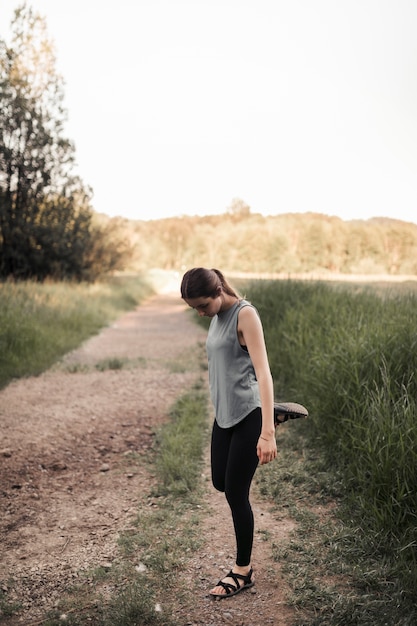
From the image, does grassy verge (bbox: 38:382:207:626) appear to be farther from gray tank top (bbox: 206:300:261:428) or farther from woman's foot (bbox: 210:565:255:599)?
gray tank top (bbox: 206:300:261:428)

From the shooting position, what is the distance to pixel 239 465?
105 inches

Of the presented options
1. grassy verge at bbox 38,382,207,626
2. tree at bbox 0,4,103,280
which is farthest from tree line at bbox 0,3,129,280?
grassy verge at bbox 38,382,207,626

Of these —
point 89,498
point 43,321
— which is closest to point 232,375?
point 89,498

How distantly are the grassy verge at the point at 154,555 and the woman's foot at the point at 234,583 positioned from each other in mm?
240

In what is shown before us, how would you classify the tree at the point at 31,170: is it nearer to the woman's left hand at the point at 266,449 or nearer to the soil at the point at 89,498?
the soil at the point at 89,498

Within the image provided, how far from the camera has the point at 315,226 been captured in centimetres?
1848

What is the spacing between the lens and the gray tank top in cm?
269

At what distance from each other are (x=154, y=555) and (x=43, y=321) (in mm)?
8189

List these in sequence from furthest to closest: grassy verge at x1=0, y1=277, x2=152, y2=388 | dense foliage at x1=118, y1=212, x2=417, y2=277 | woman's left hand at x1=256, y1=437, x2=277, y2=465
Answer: dense foliage at x1=118, y1=212, x2=417, y2=277
grassy verge at x1=0, y1=277, x2=152, y2=388
woman's left hand at x1=256, y1=437, x2=277, y2=465

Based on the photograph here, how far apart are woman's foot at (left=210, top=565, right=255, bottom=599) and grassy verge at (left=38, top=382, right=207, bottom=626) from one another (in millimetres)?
240

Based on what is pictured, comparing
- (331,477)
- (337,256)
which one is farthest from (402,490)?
(337,256)

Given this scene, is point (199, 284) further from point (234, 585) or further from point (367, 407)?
point (367, 407)

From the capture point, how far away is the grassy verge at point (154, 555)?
2.67m

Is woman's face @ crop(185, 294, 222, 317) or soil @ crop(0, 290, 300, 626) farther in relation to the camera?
soil @ crop(0, 290, 300, 626)
